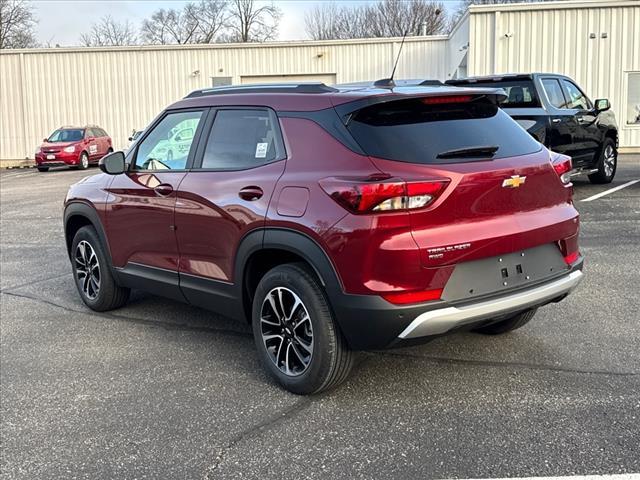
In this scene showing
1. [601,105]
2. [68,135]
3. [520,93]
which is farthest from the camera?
[68,135]

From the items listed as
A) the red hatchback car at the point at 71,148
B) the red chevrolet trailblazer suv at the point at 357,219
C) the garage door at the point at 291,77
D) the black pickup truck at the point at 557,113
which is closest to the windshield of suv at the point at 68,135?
the red hatchback car at the point at 71,148

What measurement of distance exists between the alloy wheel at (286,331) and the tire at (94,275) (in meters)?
2.07

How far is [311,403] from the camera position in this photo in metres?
3.82

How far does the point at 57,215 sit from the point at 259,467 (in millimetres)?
10272

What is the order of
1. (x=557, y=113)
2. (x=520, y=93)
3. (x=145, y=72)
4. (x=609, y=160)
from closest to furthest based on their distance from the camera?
(x=557, y=113) < (x=520, y=93) < (x=609, y=160) < (x=145, y=72)

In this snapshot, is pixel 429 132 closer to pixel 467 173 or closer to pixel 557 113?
pixel 467 173

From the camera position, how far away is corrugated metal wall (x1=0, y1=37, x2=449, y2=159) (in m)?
27.4

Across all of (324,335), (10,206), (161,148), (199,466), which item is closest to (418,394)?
(324,335)

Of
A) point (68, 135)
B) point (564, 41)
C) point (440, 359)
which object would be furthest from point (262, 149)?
point (68, 135)

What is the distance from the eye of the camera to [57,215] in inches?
483

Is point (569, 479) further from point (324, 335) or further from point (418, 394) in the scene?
point (324, 335)

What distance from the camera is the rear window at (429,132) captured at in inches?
140

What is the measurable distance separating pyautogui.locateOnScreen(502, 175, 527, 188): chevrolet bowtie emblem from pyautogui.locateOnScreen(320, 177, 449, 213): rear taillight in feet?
1.41

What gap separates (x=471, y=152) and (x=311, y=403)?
1662mm
